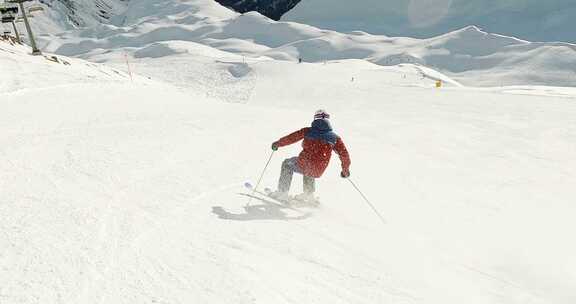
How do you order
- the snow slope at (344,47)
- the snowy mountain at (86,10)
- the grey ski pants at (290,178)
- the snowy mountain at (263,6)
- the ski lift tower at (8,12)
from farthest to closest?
the snowy mountain at (263,6) < the snowy mountain at (86,10) < the snow slope at (344,47) < the ski lift tower at (8,12) < the grey ski pants at (290,178)

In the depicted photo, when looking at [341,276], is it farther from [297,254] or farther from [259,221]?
[259,221]

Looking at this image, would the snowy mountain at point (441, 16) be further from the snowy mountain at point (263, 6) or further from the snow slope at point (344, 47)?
the snowy mountain at point (263, 6)

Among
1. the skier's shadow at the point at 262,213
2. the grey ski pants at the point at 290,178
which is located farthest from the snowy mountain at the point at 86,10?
the skier's shadow at the point at 262,213

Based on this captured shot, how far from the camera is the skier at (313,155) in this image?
263 inches

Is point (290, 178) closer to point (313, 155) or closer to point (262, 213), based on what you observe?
point (313, 155)

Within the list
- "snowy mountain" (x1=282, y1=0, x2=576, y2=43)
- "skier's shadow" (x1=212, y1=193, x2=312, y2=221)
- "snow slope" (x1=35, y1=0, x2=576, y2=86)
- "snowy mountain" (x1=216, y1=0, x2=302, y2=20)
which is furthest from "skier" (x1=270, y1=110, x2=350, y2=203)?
"snowy mountain" (x1=216, y1=0, x2=302, y2=20)

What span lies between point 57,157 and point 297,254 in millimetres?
4714

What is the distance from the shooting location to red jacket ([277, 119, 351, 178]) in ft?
21.9

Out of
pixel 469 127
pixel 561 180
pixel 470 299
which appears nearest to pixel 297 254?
pixel 470 299

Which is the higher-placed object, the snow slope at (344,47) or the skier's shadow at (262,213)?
the snow slope at (344,47)

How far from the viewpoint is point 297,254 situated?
15.9 feet

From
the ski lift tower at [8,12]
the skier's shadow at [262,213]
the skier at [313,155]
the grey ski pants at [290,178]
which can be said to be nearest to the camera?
the skier's shadow at [262,213]

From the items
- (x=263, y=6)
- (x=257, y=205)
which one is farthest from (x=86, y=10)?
(x=257, y=205)

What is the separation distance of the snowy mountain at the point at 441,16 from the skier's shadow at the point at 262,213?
95.6 metres
